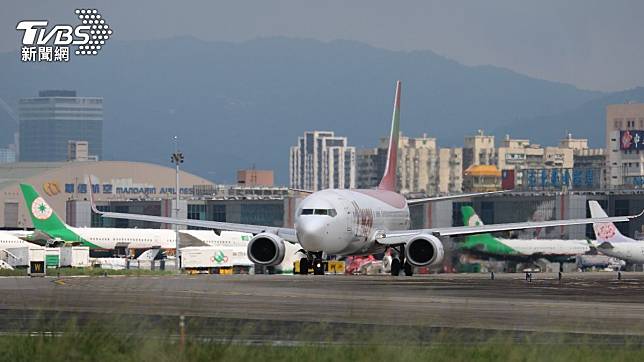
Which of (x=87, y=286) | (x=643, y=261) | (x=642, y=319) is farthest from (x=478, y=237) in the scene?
(x=642, y=319)

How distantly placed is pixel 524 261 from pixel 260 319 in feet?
329

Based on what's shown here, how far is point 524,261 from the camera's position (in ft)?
429

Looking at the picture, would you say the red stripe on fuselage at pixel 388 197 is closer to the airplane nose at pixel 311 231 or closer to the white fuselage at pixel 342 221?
the white fuselage at pixel 342 221

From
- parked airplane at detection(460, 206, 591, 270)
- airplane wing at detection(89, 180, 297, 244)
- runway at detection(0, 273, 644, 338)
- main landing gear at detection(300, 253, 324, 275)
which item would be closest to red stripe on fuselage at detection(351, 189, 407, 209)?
airplane wing at detection(89, 180, 297, 244)

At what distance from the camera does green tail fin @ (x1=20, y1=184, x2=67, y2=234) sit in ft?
409

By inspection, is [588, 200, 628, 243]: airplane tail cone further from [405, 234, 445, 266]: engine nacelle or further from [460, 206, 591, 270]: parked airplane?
[405, 234, 445, 266]: engine nacelle

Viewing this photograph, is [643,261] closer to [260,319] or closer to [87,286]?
[87,286]

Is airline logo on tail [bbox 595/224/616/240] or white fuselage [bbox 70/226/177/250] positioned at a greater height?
airline logo on tail [bbox 595/224/616/240]

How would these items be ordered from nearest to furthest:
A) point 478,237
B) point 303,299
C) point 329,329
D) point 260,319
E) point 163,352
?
1. point 163,352
2. point 329,329
3. point 260,319
4. point 303,299
5. point 478,237

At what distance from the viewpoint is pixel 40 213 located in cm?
12538

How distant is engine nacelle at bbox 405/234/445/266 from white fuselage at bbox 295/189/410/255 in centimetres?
257

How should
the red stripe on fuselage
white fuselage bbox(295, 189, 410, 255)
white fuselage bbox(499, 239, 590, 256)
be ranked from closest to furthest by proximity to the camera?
1. white fuselage bbox(295, 189, 410, 255)
2. the red stripe on fuselage
3. white fuselage bbox(499, 239, 590, 256)

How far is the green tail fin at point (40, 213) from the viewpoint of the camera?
125 m

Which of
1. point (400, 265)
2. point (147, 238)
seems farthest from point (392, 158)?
point (147, 238)
